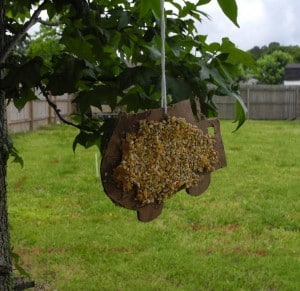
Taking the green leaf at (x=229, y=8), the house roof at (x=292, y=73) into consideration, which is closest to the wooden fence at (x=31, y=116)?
the green leaf at (x=229, y=8)

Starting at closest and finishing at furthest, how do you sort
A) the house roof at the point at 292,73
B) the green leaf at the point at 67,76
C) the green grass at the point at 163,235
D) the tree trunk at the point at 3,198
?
the green leaf at the point at 67,76
the tree trunk at the point at 3,198
the green grass at the point at 163,235
the house roof at the point at 292,73

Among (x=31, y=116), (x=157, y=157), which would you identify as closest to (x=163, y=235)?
(x=157, y=157)

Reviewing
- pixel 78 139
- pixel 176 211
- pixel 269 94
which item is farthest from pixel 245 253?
pixel 269 94

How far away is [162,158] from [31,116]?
12932 millimetres

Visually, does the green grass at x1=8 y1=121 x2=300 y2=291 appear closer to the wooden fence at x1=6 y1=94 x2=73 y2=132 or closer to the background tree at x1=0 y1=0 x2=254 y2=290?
the background tree at x1=0 y1=0 x2=254 y2=290

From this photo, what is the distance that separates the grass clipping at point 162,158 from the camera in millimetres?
1070

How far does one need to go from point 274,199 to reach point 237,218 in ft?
3.06

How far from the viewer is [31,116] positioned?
541 inches

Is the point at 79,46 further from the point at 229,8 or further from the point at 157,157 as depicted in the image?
the point at 229,8

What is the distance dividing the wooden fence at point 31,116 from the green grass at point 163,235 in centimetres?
522

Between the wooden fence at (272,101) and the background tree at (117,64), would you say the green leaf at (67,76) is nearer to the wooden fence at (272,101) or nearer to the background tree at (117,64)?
the background tree at (117,64)

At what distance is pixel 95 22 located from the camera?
4.61 ft

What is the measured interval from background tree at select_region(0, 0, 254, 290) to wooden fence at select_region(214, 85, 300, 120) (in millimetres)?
18363

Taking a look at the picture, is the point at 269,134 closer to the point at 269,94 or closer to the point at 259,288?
the point at 269,94
